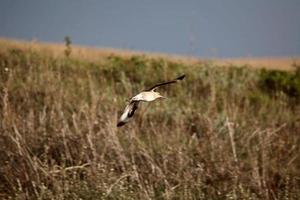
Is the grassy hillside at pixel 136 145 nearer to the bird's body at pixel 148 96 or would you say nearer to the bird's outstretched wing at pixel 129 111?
the bird's outstretched wing at pixel 129 111

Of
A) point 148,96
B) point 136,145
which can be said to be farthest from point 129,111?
point 136,145

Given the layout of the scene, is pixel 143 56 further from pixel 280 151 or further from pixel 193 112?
pixel 280 151

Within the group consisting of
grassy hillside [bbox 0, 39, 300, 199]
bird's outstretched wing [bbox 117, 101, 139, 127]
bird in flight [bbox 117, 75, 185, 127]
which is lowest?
grassy hillside [bbox 0, 39, 300, 199]

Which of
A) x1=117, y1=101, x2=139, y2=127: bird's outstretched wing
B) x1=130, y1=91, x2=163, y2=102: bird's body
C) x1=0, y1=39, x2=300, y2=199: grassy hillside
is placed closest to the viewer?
x1=130, y1=91, x2=163, y2=102: bird's body

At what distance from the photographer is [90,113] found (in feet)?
17.3

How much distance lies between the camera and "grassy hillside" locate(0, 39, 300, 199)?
13.9 feet

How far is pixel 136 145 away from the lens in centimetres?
508

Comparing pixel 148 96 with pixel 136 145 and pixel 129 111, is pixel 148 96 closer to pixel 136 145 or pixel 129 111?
pixel 129 111

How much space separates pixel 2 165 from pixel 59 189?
0.87 meters

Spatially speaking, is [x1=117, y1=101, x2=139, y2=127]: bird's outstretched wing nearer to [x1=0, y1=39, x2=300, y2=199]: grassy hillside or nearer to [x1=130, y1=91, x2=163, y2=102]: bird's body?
[x1=130, y1=91, x2=163, y2=102]: bird's body

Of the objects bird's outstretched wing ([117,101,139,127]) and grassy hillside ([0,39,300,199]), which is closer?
bird's outstretched wing ([117,101,139,127])

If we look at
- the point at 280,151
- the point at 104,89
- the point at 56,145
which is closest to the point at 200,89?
the point at 104,89

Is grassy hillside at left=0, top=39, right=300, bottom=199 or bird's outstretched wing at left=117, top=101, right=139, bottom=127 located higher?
bird's outstretched wing at left=117, top=101, right=139, bottom=127

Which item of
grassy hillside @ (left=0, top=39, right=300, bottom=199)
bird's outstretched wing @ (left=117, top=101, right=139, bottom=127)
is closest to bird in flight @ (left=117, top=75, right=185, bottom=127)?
bird's outstretched wing @ (left=117, top=101, right=139, bottom=127)
